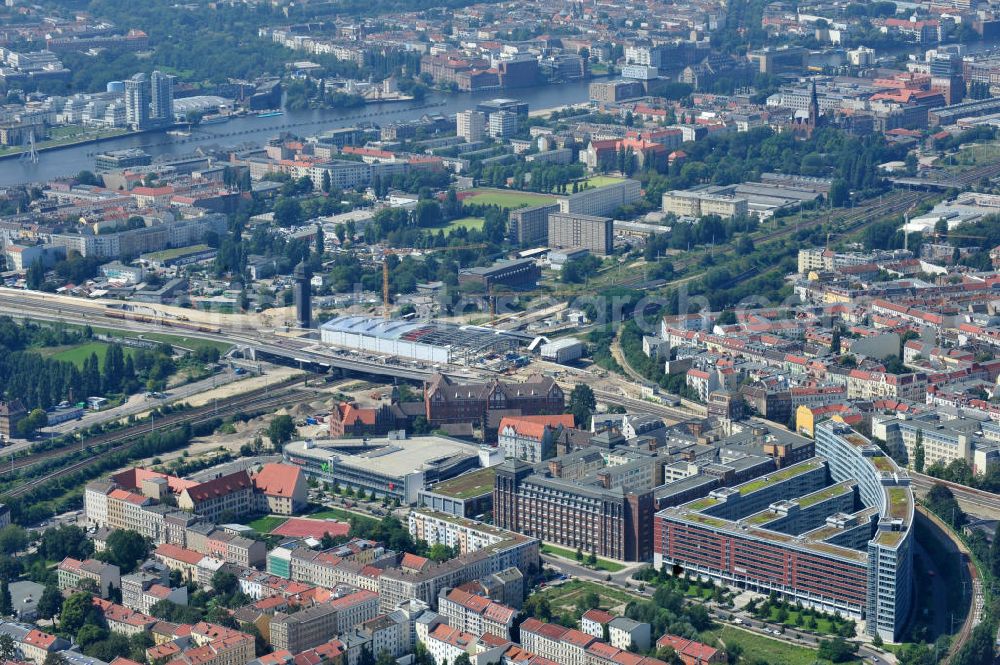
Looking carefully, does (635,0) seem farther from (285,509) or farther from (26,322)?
(285,509)

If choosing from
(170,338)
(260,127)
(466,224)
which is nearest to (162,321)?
(170,338)

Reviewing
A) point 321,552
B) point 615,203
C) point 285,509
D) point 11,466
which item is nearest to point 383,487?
point 285,509

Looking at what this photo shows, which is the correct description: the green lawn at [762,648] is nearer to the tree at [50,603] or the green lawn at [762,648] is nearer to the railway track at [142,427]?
the tree at [50,603]

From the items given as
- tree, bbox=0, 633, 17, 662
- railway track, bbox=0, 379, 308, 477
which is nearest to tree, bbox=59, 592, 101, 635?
tree, bbox=0, 633, 17, 662

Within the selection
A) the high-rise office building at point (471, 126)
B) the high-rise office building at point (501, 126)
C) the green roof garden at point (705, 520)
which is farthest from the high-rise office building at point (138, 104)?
the green roof garden at point (705, 520)

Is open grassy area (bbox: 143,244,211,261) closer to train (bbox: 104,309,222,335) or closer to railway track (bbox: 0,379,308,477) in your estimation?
train (bbox: 104,309,222,335)
